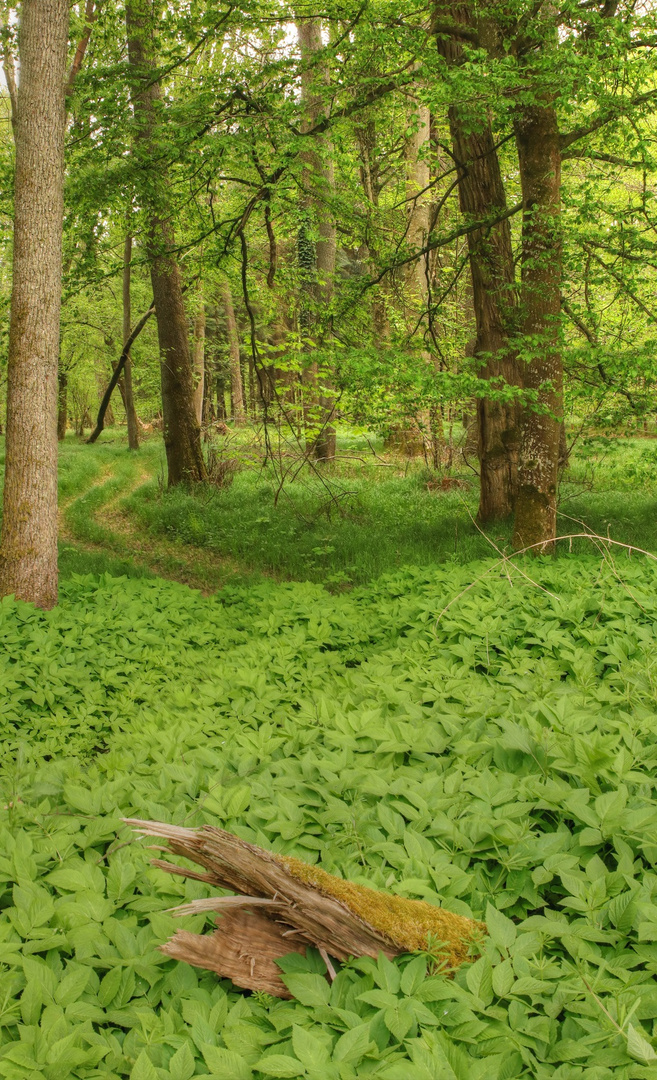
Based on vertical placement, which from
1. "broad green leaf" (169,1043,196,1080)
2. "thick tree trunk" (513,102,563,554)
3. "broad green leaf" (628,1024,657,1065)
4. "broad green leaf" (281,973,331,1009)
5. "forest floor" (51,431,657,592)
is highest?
"thick tree trunk" (513,102,563,554)

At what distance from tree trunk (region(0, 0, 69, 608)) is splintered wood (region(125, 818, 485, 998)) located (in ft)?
18.2

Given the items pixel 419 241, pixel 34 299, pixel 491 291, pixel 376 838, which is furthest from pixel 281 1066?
pixel 419 241

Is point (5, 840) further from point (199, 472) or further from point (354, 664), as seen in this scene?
point (199, 472)

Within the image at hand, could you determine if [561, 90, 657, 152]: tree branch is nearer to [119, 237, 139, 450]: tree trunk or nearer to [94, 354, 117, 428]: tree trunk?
[119, 237, 139, 450]: tree trunk

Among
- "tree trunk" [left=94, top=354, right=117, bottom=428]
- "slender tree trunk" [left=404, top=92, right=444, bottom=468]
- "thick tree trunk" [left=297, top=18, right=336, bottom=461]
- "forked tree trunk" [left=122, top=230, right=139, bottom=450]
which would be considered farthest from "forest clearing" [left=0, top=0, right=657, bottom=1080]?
"tree trunk" [left=94, top=354, right=117, bottom=428]

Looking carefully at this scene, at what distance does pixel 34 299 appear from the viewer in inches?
279

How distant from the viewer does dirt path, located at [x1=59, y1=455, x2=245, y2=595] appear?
34.1 ft

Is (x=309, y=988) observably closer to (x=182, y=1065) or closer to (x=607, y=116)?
(x=182, y=1065)

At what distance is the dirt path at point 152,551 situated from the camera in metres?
10.4

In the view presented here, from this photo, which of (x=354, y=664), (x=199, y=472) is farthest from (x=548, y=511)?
(x=199, y=472)

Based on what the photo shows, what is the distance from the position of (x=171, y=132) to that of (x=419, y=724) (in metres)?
7.97

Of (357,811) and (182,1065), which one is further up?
(357,811)

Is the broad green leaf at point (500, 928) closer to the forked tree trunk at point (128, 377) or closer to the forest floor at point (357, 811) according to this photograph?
the forest floor at point (357, 811)

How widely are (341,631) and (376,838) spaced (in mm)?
3739
